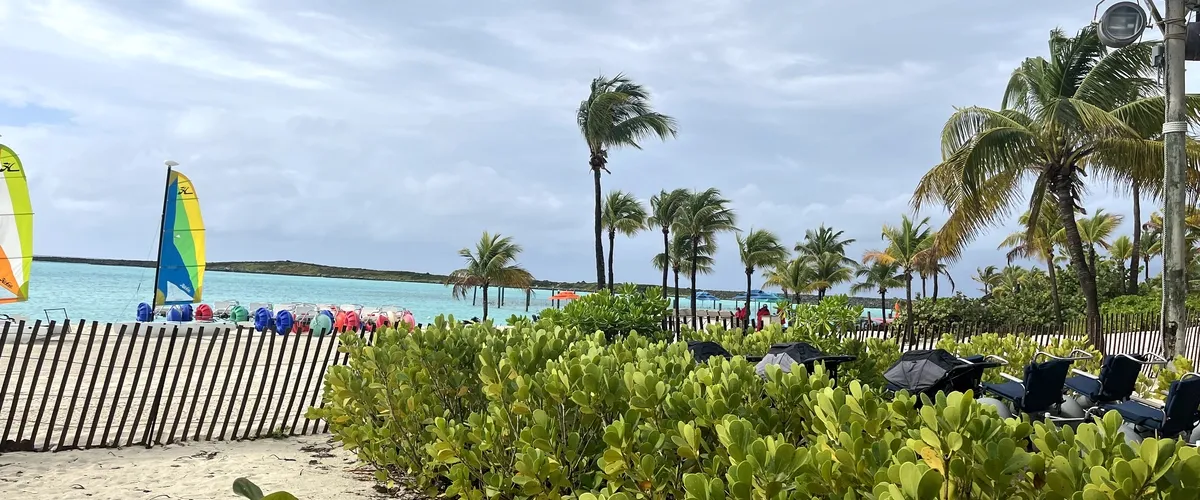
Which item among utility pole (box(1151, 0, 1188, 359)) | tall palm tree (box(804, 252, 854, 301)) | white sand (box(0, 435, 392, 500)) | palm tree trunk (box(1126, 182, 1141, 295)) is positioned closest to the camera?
white sand (box(0, 435, 392, 500))

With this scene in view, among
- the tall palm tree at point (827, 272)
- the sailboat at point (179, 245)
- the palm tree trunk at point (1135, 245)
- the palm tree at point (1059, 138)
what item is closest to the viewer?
the palm tree at point (1059, 138)

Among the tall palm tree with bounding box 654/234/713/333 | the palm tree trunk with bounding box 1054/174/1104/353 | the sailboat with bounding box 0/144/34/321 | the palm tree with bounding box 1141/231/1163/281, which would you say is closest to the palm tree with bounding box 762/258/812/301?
the tall palm tree with bounding box 654/234/713/333

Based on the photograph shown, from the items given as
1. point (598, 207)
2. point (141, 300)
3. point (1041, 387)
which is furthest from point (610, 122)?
point (141, 300)

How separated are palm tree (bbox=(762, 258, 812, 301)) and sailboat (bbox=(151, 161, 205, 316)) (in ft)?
121

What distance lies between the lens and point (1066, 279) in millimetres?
33812

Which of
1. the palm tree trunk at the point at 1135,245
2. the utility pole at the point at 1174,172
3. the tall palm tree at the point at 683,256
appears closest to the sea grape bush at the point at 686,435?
the utility pole at the point at 1174,172

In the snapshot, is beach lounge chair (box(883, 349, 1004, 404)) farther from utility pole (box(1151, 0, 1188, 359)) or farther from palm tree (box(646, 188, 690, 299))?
palm tree (box(646, 188, 690, 299))

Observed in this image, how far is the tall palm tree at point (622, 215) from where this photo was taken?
44.4 m

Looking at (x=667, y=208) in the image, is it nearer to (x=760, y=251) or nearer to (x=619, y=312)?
(x=760, y=251)

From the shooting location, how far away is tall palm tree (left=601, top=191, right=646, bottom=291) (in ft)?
146

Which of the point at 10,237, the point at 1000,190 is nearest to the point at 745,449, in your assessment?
the point at 1000,190

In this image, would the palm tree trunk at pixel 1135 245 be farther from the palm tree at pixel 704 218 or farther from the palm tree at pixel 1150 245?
the palm tree at pixel 704 218

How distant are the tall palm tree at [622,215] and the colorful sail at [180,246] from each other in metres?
23.1

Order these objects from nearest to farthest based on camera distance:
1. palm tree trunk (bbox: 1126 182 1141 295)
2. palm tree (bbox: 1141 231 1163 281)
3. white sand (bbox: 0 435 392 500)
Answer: white sand (bbox: 0 435 392 500) → palm tree trunk (bbox: 1126 182 1141 295) → palm tree (bbox: 1141 231 1163 281)
